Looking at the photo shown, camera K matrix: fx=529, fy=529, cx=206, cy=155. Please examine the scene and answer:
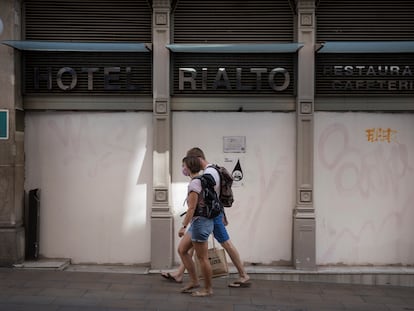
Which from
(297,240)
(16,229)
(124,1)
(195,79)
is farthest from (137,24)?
(297,240)

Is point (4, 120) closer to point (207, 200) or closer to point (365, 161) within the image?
point (207, 200)

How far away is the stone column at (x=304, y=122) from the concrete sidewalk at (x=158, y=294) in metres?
0.93

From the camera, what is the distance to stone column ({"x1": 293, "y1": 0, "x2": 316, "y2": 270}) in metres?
7.99

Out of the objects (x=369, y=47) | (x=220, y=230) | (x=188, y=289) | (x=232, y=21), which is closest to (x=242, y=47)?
(x=232, y=21)

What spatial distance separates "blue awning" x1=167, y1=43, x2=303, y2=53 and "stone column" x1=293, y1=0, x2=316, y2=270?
238 mm

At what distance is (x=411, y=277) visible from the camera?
7859mm

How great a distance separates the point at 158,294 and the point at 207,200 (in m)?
1.43

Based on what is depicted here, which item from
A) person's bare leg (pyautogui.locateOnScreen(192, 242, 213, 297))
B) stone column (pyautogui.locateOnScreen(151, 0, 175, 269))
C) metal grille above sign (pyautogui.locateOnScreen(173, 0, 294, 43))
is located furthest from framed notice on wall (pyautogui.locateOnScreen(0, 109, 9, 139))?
person's bare leg (pyautogui.locateOnScreen(192, 242, 213, 297))

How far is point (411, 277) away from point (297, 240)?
1761 mm

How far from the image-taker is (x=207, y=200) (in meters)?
6.43

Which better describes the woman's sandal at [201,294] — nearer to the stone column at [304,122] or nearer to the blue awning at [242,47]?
the stone column at [304,122]

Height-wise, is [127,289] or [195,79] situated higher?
[195,79]

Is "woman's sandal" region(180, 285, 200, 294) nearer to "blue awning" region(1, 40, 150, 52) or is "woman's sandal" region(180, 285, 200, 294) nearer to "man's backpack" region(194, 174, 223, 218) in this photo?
"man's backpack" region(194, 174, 223, 218)

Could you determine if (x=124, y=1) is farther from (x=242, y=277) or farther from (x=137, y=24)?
(x=242, y=277)
